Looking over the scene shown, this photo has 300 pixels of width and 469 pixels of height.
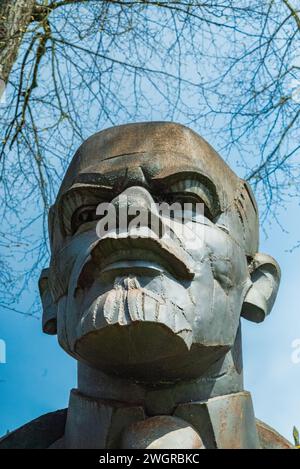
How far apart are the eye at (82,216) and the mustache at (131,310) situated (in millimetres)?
480

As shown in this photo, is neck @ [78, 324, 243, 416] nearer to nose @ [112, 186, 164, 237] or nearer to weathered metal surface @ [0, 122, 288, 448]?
weathered metal surface @ [0, 122, 288, 448]

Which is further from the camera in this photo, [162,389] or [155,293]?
[162,389]

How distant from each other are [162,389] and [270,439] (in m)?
0.61

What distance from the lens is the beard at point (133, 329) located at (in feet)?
8.23

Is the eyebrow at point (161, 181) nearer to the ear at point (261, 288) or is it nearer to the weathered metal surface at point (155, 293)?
the weathered metal surface at point (155, 293)

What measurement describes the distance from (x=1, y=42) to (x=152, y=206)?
8.65 feet

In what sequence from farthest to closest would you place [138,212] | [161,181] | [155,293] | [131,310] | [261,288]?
[261,288], [161,181], [138,212], [155,293], [131,310]

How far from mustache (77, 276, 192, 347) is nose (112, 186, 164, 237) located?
0.21 meters

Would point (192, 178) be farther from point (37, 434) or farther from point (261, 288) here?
point (37, 434)

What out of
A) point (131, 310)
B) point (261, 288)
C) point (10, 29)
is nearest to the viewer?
point (131, 310)

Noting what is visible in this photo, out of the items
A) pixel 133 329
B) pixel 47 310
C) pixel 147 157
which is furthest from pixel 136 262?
pixel 47 310

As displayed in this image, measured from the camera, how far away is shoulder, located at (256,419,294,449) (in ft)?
10.2

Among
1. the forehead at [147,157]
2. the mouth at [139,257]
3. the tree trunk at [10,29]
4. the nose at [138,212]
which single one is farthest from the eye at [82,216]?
the tree trunk at [10,29]

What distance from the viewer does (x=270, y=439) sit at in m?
3.15
